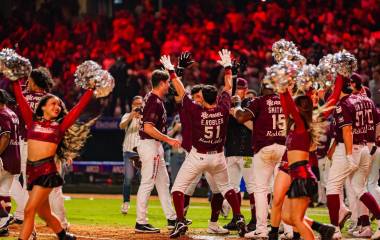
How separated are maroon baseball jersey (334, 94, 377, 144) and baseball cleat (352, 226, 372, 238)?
1.33 m

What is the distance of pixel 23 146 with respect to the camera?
12.7m

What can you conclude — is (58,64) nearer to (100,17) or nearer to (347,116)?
(100,17)

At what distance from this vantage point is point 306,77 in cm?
964

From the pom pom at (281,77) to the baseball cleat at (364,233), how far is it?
3687 millimetres

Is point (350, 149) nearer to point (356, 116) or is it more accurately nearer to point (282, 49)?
point (356, 116)

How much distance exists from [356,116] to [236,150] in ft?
7.87

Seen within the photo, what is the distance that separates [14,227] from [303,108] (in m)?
5.24

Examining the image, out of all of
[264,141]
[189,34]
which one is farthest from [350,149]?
[189,34]

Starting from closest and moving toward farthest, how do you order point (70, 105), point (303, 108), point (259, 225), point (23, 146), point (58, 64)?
point (303, 108) → point (259, 225) → point (23, 146) → point (70, 105) → point (58, 64)

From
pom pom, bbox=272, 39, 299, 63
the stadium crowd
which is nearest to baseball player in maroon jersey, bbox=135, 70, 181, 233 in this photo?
pom pom, bbox=272, 39, 299, 63

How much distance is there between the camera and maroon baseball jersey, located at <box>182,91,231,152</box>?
11.3 metres

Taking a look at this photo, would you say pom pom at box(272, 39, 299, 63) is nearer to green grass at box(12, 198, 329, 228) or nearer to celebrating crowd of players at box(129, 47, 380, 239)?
celebrating crowd of players at box(129, 47, 380, 239)

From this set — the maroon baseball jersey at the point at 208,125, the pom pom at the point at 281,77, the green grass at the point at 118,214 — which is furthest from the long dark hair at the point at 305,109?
the green grass at the point at 118,214

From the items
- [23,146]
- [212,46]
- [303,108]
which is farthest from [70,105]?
[303,108]
